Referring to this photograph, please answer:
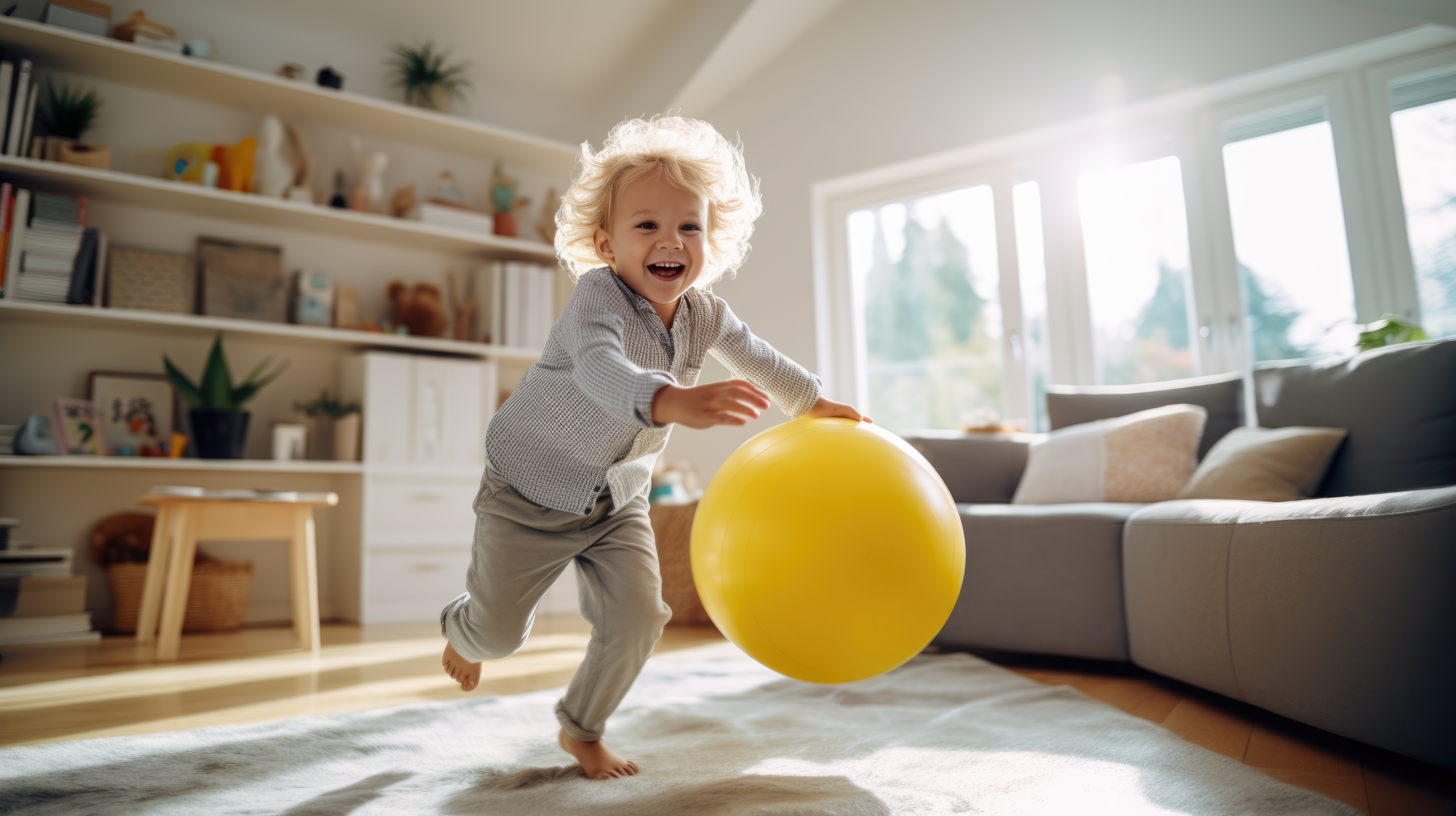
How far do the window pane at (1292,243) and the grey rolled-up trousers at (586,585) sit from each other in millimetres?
2829

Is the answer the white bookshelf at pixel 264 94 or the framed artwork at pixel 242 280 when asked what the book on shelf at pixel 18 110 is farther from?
the framed artwork at pixel 242 280

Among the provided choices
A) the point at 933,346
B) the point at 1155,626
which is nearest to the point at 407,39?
the point at 933,346

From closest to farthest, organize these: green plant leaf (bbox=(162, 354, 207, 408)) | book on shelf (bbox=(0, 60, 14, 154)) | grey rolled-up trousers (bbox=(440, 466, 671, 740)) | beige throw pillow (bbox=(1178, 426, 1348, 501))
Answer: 1. grey rolled-up trousers (bbox=(440, 466, 671, 740))
2. beige throw pillow (bbox=(1178, 426, 1348, 501))
3. book on shelf (bbox=(0, 60, 14, 154))
4. green plant leaf (bbox=(162, 354, 207, 408))

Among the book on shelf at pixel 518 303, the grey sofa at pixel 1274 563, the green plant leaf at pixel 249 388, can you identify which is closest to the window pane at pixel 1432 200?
the grey sofa at pixel 1274 563

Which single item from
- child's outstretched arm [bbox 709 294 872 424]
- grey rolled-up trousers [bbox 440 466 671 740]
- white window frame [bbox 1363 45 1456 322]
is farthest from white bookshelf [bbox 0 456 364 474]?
white window frame [bbox 1363 45 1456 322]

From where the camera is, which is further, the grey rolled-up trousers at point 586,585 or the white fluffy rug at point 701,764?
the grey rolled-up trousers at point 586,585

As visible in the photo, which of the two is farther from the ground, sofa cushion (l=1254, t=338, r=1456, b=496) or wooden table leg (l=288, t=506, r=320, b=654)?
sofa cushion (l=1254, t=338, r=1456, b=496)

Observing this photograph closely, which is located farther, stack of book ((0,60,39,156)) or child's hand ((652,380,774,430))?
stack of book ((0,60,39,156))

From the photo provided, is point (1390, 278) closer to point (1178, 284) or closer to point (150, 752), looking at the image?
point (1178, 284)

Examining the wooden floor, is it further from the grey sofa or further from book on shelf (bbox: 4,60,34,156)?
book on shelf (bbox: 4,60,34,156)

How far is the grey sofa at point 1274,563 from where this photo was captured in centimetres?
107

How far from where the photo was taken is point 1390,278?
2.83 meters

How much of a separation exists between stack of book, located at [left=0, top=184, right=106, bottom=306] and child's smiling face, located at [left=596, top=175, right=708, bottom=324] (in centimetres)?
251

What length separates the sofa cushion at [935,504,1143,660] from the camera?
1.92 metres
